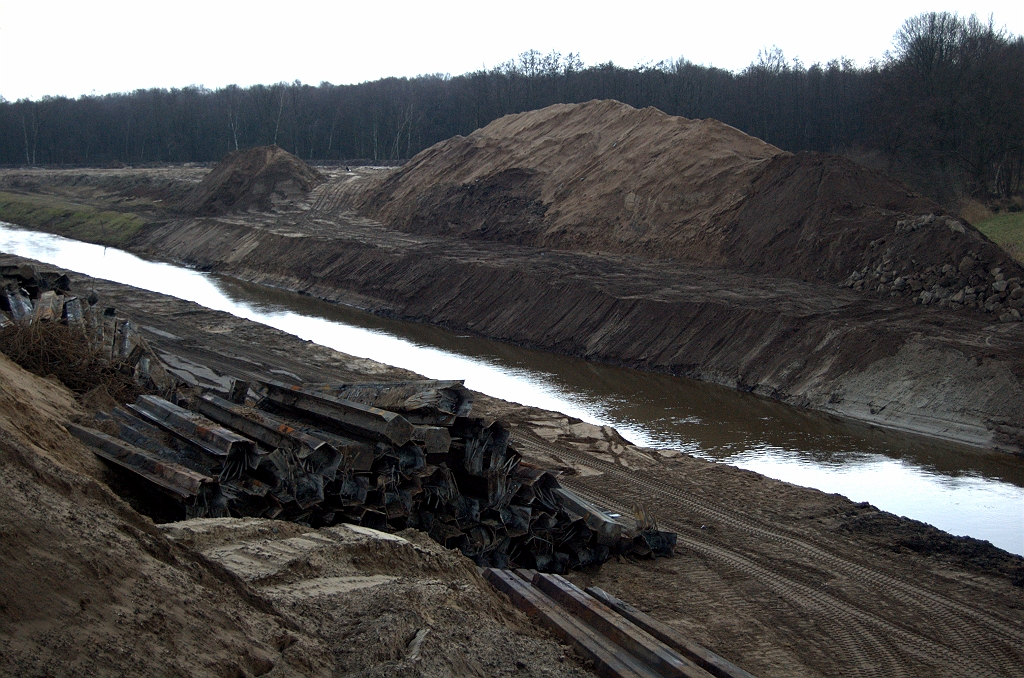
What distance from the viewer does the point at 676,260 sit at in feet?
88.0

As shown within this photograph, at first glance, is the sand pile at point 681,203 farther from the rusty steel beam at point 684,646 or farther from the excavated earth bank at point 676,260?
the rusty steel beam at point 684,646

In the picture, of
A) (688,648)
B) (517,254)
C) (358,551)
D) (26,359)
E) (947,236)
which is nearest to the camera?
(688,648)

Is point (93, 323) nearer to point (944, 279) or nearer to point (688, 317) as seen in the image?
point (688, 317)

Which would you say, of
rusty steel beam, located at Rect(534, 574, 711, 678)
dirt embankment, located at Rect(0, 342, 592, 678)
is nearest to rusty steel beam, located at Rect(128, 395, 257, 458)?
dirt embankment, located at Rect(0, 342, 592, 678)

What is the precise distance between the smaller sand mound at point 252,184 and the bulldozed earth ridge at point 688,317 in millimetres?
5076

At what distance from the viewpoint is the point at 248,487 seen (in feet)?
25.1

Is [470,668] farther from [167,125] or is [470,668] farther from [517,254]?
[167,125]

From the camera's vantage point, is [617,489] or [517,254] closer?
[617,489]

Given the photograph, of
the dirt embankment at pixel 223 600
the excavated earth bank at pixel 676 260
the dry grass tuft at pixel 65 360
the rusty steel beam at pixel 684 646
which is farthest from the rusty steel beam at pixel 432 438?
the excavated earth bank at pixel 676 260

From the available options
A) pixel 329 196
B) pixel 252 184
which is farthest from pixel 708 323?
pixel 252 184

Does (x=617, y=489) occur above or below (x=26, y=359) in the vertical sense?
below

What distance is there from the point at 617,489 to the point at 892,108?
131ft

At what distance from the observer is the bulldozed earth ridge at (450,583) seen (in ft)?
13.4

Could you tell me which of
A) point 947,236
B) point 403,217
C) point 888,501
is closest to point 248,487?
point 888,501
